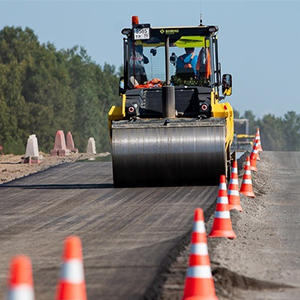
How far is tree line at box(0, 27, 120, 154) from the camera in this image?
7406 centimetres

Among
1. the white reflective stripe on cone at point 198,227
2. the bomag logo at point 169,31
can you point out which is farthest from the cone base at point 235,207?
the white reflective stripe on cone at point 198,227

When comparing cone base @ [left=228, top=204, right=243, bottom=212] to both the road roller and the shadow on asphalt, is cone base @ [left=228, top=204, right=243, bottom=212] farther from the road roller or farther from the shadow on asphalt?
the shadow on asphalt

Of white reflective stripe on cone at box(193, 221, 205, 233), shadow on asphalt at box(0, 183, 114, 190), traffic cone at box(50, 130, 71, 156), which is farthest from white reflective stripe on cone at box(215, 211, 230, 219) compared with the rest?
traffic cone at box(50, 130, 71, 156)

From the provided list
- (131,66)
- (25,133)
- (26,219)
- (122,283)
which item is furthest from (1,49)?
(122,283)

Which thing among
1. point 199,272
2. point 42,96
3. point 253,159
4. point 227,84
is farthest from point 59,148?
point 42,96

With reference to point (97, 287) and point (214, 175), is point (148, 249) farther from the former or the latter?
point (214, 175)

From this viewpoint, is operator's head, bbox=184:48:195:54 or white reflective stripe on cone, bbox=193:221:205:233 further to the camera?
operator's head, bbox=184:48:195:54

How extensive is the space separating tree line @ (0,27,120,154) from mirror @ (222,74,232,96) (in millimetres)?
42802

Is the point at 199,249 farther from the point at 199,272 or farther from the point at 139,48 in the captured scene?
the point at 139,48

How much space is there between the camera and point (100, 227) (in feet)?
36.9

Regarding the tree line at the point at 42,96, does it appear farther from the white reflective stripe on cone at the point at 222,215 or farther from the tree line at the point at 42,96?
the white reflective stripe on cone at the point at 222,215

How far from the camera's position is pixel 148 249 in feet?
30.2

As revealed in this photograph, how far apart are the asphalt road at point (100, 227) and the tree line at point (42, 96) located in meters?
44.8

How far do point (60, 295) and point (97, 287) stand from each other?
8.38 feet
